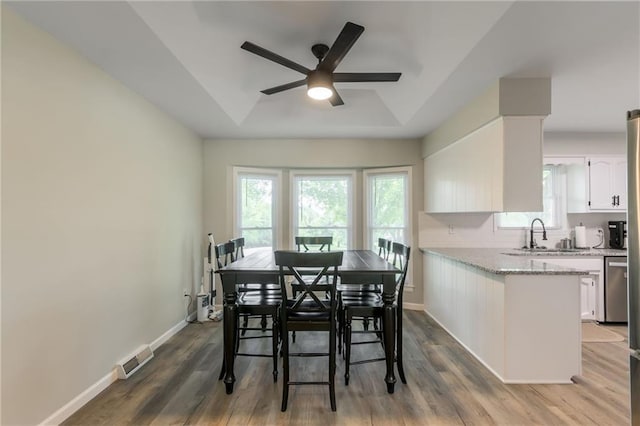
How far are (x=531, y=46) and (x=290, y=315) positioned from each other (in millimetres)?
2486

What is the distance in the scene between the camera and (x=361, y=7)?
2111 mm

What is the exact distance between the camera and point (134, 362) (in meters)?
2.68

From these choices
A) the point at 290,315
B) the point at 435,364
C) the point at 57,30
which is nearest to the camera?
the point at 57,30

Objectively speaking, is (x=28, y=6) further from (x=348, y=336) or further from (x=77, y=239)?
(x=348, y=336)

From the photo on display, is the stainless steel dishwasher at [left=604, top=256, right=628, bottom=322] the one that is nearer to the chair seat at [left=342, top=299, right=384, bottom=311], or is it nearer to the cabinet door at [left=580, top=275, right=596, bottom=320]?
the cabinet door at [left=580, top=275, right=596, bottom=320]

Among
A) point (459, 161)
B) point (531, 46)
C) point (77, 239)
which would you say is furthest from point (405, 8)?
point (77, 239)

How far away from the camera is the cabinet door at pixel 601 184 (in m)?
4.16

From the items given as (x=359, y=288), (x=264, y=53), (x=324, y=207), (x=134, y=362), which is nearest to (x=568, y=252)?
(x=359, y=288)

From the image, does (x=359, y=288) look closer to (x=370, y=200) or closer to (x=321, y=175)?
(x=370, y=200)

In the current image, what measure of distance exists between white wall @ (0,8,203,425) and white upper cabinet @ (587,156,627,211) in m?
5.32

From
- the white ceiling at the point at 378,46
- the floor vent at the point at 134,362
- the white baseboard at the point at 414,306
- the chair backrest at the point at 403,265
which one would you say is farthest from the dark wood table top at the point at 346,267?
the white baseboard at the point at 414,306

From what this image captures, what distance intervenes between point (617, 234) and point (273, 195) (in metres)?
4.67

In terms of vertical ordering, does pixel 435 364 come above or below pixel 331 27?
below

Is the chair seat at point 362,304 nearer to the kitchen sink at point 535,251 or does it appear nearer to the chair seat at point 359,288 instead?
the chair seat at point 359,288
